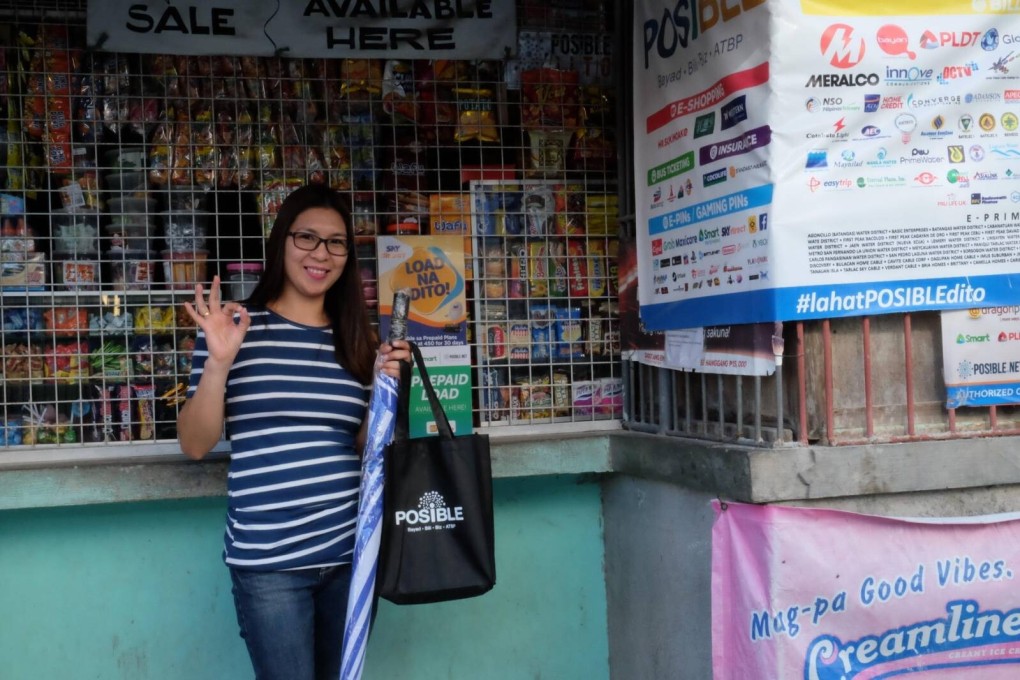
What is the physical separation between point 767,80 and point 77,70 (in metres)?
2.67

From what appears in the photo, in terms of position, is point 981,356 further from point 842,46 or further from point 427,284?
point 427,284

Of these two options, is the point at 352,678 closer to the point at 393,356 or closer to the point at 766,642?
the point at 393,356

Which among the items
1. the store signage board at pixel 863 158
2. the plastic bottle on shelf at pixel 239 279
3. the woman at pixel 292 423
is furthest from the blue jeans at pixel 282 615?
the store signage board at pixel 863 158

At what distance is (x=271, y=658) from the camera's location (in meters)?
2.73

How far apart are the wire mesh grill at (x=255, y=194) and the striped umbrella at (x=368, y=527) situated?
48.0 inches

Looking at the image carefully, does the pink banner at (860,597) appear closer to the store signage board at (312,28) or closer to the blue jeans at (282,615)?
the blue jeans at (282,615)

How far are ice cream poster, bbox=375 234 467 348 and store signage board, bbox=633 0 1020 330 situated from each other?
1272 millimetres

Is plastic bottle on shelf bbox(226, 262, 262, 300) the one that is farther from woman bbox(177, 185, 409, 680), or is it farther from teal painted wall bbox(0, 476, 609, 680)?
woman bbox(177, 185, 409, 680)

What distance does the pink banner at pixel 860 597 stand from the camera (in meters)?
2.80

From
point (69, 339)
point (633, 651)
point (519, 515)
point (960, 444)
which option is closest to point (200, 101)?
point (69, 339)

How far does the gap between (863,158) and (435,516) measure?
5.53 ft

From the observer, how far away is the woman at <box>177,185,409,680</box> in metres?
2.73

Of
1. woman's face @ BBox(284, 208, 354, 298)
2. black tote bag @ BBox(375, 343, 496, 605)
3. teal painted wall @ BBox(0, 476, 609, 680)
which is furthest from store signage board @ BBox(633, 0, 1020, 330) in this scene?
teal painted wall @ BBox(0, 476, 609, 680)

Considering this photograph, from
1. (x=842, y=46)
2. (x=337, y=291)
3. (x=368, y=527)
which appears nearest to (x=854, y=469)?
(x=842, y=46)
